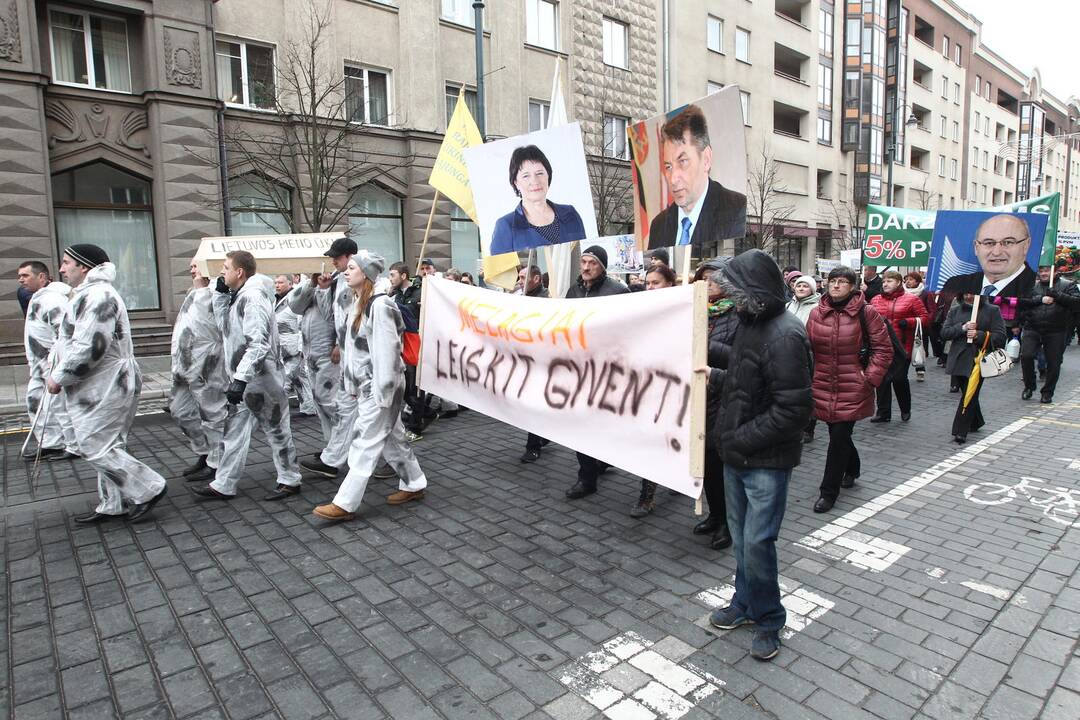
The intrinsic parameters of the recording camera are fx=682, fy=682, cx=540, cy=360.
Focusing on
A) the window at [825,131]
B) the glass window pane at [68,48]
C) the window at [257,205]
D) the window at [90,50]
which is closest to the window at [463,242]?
the window at [257,205]

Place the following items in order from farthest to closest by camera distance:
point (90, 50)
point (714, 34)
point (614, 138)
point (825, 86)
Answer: point (825, 86)
point (714, 34)
point (614, 138)
point (90, 50)

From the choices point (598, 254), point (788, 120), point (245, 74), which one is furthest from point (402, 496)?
point (788, 120)

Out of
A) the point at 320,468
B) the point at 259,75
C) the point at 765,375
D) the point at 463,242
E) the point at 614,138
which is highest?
the point at 259,75

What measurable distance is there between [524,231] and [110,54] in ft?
43.1

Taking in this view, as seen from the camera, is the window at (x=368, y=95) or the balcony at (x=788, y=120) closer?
the window at (x=368, y=95)

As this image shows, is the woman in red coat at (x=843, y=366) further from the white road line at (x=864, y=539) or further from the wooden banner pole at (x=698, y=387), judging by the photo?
the wooden banner pole at (x=698, y=387)

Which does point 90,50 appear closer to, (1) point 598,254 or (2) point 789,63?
(1) point 598,254

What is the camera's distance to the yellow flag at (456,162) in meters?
7.45

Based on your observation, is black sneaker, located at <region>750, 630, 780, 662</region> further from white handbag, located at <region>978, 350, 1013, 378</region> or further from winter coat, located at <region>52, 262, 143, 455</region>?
white handbag, located at <region>978, 350, 1013, 378</region>

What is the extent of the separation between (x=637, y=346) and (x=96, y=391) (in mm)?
3980

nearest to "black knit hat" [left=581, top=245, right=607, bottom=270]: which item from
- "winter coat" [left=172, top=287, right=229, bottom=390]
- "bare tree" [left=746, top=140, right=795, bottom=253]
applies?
"winter coat" [left=172, top=287, right=229, bottom=390]

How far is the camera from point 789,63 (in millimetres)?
35656

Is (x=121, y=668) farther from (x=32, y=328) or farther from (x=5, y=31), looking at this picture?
(x=5, y=31)

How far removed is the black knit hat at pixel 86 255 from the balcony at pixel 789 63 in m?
33.7
